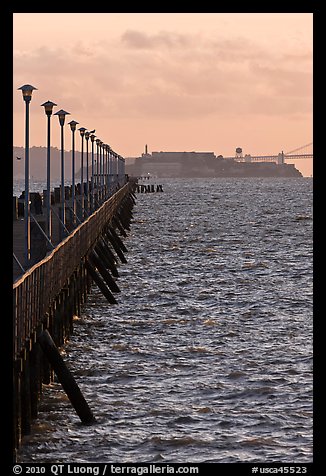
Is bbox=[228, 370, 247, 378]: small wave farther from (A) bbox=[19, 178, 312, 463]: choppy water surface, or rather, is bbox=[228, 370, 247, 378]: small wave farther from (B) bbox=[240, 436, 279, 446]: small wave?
(B) bbox=[240, 436, 279, 446]: small wave

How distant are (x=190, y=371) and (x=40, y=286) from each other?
5.34m

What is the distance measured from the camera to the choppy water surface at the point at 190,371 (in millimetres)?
19234

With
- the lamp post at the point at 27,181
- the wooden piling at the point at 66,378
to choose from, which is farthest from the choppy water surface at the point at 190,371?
the lamp post at the point at 27,181

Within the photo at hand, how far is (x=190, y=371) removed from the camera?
25391 mm

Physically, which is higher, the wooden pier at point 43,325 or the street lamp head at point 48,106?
the street lamp head at point 48,106

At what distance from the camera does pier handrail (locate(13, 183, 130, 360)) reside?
60.5 ft

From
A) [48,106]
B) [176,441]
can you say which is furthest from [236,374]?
[48,106]

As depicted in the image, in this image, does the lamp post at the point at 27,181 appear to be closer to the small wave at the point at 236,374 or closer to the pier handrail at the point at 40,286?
the pier handrail at the point at 40,286

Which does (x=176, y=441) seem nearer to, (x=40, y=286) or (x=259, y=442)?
(x=259, y=442)

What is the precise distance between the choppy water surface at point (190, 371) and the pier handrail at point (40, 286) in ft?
5.89

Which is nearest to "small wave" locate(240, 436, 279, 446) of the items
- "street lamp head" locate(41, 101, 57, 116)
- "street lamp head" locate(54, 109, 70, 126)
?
"street lamp head" locate(41, 101, 57, 116)

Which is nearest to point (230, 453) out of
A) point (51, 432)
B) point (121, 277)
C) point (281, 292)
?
point (51, 432)
